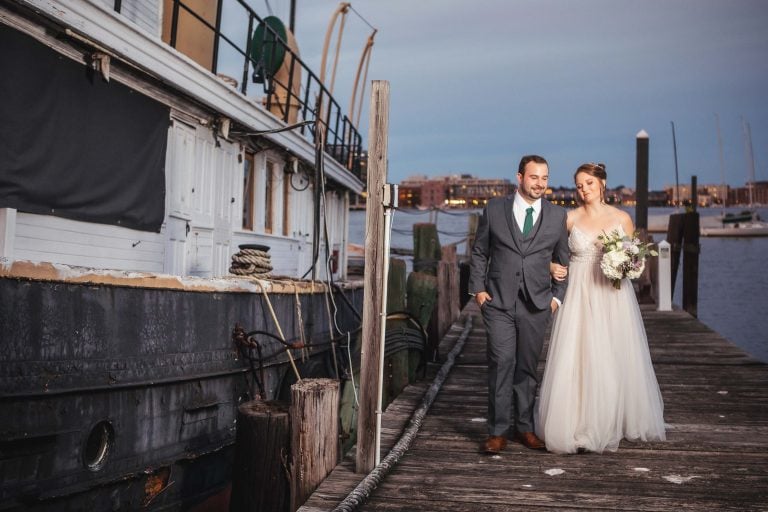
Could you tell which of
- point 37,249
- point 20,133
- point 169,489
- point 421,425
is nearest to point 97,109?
point 20,133

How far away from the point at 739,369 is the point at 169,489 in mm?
6548

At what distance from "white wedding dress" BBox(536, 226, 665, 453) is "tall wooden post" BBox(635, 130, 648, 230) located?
11277 mm

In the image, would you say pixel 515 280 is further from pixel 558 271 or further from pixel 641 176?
pixel 641 176

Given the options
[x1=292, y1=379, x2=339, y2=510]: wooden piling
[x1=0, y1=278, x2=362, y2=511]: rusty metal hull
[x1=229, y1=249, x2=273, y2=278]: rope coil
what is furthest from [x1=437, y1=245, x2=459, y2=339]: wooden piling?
[x1=292, y1=379, x2=339, y2=510]: wooden piling

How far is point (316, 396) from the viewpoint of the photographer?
4.54 meters

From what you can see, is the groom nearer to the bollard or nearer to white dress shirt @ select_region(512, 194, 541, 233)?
white dress shirt @ select_region(512, 194, 541, 233)

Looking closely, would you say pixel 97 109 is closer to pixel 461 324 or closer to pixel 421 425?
pixel 421 425

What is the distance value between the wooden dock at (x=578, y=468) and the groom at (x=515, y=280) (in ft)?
1.46

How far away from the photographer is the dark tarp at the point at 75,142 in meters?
5.28

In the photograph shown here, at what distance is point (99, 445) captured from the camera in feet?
16.4

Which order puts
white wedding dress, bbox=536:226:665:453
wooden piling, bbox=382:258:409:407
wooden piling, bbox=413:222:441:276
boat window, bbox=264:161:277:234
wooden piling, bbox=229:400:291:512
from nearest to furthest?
1. wooden piling, bbox=229:400:291:512
2. white wedding dress, bbox=536:226:665:453
3. wooden piling, bbox=382:258:409:407
4. boat window, bbox=264:161:277:234
5. wooden piling, bbox=413:222:441:276

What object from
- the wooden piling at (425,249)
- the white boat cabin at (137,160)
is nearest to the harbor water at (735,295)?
the wooden piling at (425,249)

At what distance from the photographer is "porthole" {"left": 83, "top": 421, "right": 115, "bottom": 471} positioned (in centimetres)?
489

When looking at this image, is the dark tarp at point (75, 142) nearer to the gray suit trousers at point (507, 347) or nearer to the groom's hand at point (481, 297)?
the groom's hand at point (481, 297)
